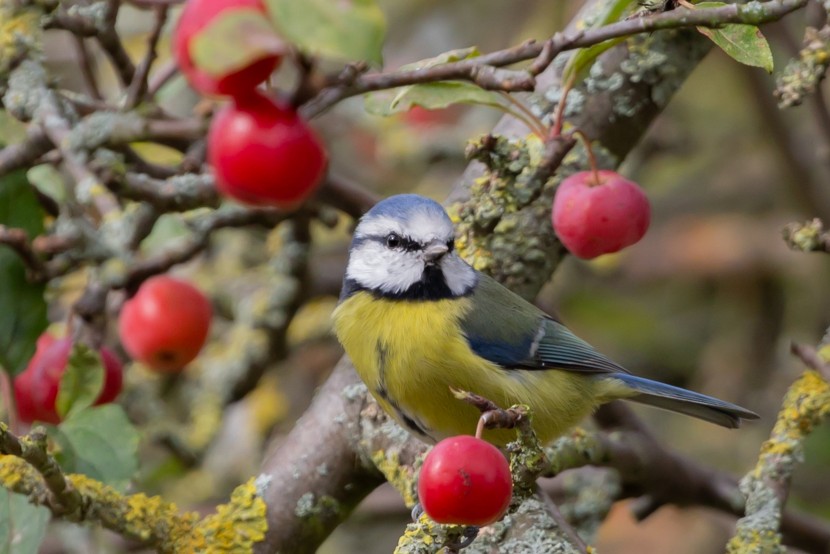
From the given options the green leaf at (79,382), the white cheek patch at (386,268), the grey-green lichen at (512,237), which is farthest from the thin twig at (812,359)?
the green leaf at (79,382)

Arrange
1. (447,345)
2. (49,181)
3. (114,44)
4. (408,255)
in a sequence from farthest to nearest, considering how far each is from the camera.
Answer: (49,181), (408,255), (447,345), (114,44)

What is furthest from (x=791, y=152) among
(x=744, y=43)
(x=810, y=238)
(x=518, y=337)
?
(x=744, y=43)

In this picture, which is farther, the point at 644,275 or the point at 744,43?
the point at 644,275

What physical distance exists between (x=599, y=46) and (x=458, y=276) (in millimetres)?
705

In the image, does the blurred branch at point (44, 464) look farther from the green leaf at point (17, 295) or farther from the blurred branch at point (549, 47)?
the blurred branch at point (549, 47)

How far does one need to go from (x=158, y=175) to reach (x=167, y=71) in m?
0.26

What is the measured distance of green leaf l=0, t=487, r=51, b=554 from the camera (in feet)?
5.31

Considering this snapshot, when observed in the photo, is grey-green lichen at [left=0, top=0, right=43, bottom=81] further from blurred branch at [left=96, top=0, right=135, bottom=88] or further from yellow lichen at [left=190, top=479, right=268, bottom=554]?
yellow lichen at [left=190, top=479, right=268, bottom=554]

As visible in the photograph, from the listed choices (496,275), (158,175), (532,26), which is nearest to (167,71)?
(158,175)

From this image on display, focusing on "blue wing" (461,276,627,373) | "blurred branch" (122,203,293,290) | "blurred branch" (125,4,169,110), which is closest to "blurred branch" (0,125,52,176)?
"blurred branch" (125,4,169,110)

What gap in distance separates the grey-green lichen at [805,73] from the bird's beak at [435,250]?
A: 72cm

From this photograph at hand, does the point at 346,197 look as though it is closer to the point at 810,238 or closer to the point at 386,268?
the point at 386,268

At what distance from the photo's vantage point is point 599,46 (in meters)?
1.68

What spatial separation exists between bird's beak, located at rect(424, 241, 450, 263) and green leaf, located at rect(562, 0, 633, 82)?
1.56ft
